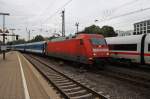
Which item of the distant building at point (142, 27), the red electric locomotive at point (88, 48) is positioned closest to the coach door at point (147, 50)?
the red electric locomotive at point (88, 48)

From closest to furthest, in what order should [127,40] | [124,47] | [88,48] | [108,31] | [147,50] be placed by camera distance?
[88,48] → [147,50] → [127,40] → [124,47] → [108,31]

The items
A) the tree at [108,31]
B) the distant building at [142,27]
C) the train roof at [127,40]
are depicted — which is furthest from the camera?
the distant building at [142,27]

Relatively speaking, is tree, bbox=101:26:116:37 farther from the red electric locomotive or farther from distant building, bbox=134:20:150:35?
the red electric locomotive

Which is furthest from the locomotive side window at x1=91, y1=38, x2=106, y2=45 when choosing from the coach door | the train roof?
the coach door

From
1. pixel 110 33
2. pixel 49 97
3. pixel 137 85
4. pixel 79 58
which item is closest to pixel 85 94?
pixel 49 97

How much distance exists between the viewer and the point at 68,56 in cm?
2502

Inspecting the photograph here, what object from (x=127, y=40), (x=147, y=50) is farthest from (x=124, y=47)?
(x=147, y=50)

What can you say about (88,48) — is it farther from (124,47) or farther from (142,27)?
(142,27)

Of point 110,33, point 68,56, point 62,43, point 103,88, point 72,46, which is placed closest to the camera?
point 103,88

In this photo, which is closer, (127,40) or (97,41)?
(97,41)

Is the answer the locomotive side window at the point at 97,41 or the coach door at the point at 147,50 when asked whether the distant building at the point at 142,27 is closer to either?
the coach door at the point at 147,50

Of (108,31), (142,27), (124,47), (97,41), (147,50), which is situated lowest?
(147,50)

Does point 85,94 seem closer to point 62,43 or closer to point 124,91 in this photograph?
point 124,91

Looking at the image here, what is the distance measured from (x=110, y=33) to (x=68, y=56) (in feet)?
186
